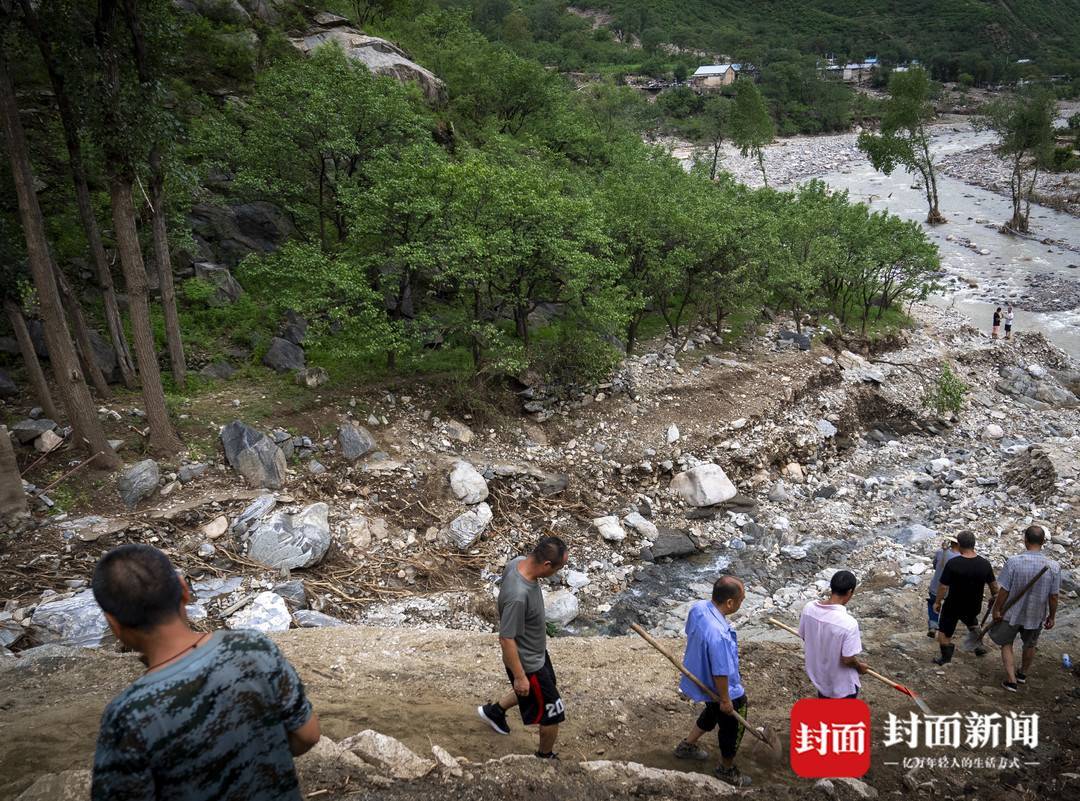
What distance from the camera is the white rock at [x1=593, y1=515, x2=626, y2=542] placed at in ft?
33.0

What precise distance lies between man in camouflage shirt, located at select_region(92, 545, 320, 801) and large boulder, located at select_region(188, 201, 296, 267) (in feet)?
46.0

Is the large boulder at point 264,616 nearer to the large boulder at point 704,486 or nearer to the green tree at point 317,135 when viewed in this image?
the large boulder at point 704,486

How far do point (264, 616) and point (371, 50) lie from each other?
19778mm

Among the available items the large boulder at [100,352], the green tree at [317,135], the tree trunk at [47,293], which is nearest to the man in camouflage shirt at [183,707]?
the tree trunk at [47,293]

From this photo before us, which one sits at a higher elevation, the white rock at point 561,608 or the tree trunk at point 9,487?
the tree trunk at point 9,487

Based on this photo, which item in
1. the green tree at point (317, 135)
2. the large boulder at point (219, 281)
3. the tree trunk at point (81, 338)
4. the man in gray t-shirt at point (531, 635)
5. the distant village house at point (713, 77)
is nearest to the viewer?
the man in gray t-shirt at point (531, 635)

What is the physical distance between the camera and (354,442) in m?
10.2

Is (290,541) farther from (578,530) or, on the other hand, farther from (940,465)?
(940,465)

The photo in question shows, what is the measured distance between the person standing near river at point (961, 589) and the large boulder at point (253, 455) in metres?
8.28

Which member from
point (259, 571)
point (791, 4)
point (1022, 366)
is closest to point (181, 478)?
point (259, 571)

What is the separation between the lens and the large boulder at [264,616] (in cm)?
696

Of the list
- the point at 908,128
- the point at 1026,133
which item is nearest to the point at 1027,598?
the point at 908,128

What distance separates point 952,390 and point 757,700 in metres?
11.8

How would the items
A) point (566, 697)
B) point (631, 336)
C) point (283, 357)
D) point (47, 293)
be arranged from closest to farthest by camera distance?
point (566, 697)
point (47, 293)
point (283, 357)
point (631, 336)
